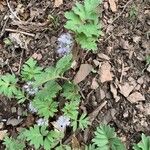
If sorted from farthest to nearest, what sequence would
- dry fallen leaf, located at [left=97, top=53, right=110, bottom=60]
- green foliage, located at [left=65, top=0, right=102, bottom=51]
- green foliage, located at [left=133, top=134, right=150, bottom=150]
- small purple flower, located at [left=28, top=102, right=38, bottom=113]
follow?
dry fallen leaf, located at [left=97, top=53, right=110, bottom=60] < small purple flower, located at [left=28, top=102, right=38, bottom=113] < green foliage, located at [left=133, top=134, right=150, bottom=150] < green foliage, located at [left=65, top=0, right=102, bottom=51]

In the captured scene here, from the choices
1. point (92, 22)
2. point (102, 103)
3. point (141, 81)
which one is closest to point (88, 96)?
point (102, 103)

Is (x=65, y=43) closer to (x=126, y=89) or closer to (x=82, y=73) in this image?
(x=82, y=73)

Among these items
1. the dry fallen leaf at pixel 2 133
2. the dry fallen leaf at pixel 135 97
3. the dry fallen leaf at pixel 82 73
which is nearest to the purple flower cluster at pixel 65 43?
the dry fallen leaf at pixel 82 73

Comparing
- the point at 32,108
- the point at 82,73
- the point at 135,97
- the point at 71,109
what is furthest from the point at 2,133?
the point at 135,97

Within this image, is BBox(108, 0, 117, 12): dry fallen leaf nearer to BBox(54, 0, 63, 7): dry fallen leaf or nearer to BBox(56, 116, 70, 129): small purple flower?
BBox(54, 0, 63, 7): dry fallen leaf

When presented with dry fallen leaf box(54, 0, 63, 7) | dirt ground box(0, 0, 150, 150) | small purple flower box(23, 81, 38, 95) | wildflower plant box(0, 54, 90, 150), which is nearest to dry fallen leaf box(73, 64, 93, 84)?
dirt ground box(0, 0, 150, 150)

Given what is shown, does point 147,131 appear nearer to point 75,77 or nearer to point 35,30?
point 75,77
